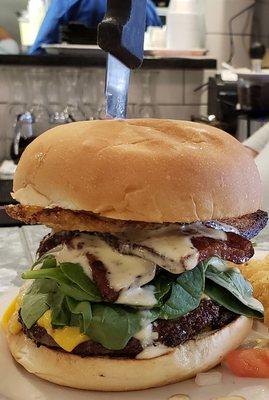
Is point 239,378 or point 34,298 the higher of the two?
point 34,298

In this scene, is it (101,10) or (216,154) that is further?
(101,10)

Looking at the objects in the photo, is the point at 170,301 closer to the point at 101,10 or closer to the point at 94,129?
the point at 94,129

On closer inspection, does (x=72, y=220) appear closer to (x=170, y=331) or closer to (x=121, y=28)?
(x=170, y=331)

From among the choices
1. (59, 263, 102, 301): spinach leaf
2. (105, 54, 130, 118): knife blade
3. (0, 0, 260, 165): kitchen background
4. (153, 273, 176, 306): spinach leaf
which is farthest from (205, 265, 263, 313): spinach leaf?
(0, 0, 260, 165): kitchen background

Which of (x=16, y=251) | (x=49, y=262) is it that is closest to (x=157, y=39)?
(x=16, y=251)

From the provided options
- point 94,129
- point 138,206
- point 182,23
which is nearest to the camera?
point 138,206

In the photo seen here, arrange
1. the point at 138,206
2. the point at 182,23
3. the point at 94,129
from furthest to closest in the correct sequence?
1. the point at 182,23
2. the point at 94,129
3. the point at 138,206

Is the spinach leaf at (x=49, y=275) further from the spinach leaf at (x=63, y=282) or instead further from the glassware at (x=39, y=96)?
the glassware at (x=39, y=96)

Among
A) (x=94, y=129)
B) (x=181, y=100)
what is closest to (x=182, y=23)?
(x=181, y=100)

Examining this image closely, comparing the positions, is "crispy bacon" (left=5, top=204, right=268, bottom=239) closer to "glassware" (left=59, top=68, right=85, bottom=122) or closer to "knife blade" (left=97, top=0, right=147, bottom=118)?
"knife blade" (left=97, top=0, right=147, bottom=118)
